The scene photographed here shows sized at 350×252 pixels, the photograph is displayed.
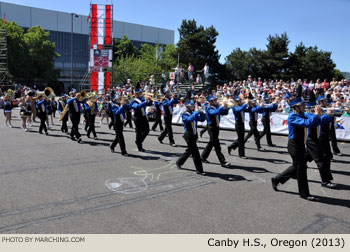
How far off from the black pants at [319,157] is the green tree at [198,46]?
36027 millimetres

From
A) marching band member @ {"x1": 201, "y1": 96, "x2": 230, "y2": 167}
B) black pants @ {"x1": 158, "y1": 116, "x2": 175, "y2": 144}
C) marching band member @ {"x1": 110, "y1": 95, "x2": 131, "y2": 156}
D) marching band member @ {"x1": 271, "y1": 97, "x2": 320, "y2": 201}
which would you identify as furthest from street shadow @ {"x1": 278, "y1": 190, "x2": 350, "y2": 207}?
black pants @ {"x1": 158, "y1": 116, "x2": 175, "y2": 144}

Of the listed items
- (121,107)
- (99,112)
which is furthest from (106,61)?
(121,107)

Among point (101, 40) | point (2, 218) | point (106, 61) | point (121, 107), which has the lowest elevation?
point (2, 218)

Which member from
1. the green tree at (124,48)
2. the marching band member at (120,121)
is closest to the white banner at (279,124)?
the marching band member at (120,121)

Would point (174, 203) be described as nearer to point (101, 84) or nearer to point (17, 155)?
point (17, 155)

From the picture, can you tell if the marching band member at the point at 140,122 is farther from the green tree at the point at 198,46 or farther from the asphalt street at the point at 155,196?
the green tree at the point at 198,46

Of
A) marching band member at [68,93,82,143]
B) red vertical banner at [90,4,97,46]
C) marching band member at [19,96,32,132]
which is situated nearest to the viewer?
marching band member at [68,93,82,143]

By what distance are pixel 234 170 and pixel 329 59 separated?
47551 mm

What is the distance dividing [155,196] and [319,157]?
366cm

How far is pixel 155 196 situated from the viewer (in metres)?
5.93

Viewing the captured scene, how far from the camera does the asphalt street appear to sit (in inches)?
181

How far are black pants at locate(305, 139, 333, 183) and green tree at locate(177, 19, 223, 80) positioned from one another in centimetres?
3603

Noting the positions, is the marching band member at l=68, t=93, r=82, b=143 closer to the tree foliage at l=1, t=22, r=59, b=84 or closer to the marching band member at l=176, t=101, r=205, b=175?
the marching band member at l=176, t=101, r=205, b=175

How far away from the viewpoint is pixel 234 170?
803 centimetres
